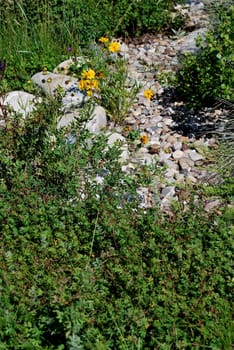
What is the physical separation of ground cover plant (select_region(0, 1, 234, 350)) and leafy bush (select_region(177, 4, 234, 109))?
0.87 m

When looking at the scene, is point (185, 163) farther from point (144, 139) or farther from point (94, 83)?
point (94, 83)

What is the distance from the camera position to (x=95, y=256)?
4.01 m

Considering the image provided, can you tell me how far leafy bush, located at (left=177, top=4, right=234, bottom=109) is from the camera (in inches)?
195

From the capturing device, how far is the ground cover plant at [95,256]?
3.35 meters

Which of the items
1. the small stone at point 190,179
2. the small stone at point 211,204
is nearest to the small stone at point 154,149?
the small stone at point 190,179

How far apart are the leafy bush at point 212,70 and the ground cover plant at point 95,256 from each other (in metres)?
0.87

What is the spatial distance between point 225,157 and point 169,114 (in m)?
0.77

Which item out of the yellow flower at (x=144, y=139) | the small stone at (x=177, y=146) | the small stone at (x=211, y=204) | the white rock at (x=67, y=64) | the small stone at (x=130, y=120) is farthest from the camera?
the white rock at (x=67, y=64)

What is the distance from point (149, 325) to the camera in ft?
11.1

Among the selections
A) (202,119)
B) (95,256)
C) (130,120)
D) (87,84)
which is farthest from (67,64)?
(95,256)

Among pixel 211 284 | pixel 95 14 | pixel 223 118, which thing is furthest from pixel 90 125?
pixel 211 284

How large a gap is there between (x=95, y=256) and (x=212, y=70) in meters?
1.82

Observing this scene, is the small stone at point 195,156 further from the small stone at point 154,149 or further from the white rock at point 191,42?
the white rock at point 191,42

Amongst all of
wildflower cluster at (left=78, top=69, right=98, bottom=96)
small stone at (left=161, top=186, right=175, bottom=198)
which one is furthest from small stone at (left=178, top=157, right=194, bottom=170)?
wildflower cluster at (left=78, top=69, right=98, bottom=96)
